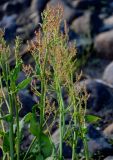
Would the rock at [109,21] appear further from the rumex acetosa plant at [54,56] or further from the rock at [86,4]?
the rumex acetosa plant at [54,56]

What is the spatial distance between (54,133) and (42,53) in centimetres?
245

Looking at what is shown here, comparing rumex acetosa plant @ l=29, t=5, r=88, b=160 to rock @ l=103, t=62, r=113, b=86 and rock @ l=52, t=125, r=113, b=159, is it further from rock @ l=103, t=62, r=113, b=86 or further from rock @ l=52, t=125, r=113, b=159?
rock @ l=103, t=62, r=113, b=86

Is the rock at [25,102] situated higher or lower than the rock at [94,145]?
higher

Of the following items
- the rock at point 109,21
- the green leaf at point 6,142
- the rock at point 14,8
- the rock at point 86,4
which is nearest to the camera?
the green leaf at point 6,142

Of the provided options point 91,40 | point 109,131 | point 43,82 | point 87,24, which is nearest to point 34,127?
point 43,82

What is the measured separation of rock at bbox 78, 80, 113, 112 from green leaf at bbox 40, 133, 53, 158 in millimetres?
3246

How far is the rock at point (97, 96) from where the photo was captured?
22.5 ft

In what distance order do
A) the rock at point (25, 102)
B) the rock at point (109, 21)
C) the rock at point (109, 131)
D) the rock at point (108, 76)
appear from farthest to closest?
the rock at point (109, 21) → the rock at point (108, 76) → the rock at point (25, 102) → the rock at point (109, 131)

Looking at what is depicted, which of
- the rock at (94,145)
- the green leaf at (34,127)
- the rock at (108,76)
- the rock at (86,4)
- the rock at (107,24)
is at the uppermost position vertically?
the rock at (86,4)

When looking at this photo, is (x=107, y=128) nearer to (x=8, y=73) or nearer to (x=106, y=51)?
(x=8, y=73)

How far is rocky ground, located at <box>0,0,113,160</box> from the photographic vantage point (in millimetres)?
5980

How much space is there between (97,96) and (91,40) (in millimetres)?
2855

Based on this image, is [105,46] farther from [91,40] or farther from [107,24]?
[107,24]

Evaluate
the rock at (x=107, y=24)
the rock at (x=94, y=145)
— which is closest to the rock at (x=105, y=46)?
the rock at (x=107, y=24)
